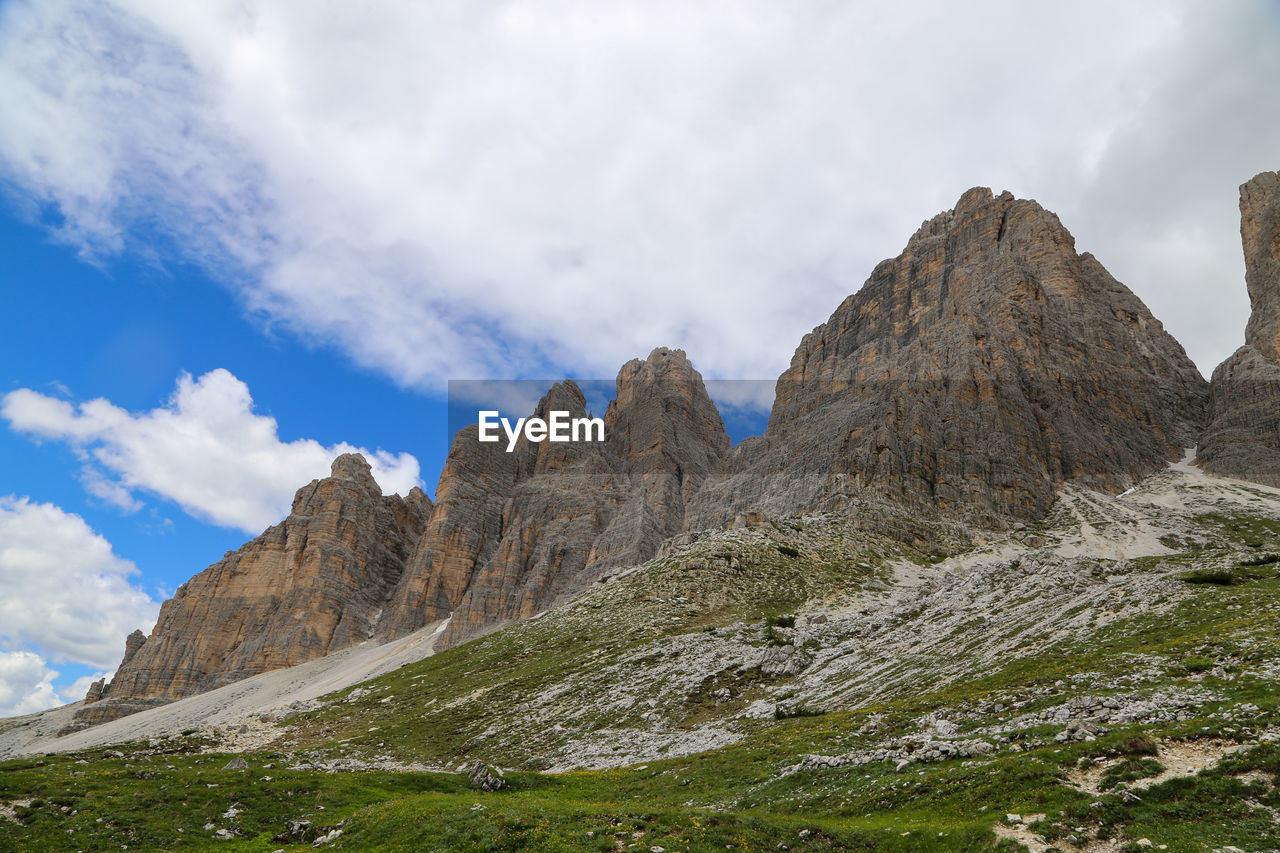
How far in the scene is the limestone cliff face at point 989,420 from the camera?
466ft

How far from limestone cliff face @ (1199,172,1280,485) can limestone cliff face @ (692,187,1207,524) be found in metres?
10.4

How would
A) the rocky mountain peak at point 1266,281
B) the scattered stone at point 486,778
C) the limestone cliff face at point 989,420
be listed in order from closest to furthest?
the scattered stone at point 486,778 → the limestone cliff face at point 989,420 → the rocky mountain peak at point 1266,281

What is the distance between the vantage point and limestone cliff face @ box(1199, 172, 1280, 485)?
15000cm

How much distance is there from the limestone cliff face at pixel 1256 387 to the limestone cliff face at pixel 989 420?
1036 cm

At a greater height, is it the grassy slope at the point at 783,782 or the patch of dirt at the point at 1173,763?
the grassy slope at the point at 783,782

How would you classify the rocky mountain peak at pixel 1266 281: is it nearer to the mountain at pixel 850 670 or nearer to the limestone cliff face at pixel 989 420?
the mountain at pixel 850 670

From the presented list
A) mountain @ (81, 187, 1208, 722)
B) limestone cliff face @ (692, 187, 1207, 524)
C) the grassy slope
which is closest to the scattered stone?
the grassy slope

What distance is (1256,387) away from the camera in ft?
536

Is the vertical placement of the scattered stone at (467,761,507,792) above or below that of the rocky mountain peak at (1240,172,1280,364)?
below

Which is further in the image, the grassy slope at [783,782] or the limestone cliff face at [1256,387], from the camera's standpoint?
the limestone cliff face at [1256,387]

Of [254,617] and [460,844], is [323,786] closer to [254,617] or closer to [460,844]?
[460,844]

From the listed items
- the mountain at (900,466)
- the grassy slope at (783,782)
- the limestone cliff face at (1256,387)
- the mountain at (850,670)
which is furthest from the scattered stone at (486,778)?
the limestone cliff face at (1256,387)

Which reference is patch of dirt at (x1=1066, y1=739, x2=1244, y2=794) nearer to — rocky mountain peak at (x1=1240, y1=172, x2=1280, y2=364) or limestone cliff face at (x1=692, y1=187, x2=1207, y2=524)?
limestone cliff face at (x1=692, y1=187, x2=1207, y2=524)

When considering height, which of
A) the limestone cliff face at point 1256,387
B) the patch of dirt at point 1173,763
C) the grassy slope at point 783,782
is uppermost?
the limestone cliff face at point 1256,387
